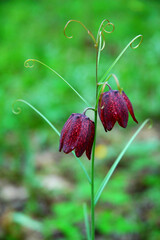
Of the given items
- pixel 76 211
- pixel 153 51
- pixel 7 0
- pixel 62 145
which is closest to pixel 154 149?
pixel 76 211

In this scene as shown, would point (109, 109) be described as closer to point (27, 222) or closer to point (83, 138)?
point (83, 138)

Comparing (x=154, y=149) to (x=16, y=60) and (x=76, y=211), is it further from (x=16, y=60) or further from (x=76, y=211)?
Result: (x=16, y=60)

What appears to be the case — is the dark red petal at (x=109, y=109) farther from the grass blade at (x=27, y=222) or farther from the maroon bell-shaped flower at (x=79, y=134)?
the grass blade at (x=27, y=222)

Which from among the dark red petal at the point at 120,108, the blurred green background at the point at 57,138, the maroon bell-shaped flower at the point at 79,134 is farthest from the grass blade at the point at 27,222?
the dark red petal at the point at 120,108

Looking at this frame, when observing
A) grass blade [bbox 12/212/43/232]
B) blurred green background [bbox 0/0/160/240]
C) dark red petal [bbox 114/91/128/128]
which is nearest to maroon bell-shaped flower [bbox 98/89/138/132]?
dark red petal [bbox 114/91/128/128]

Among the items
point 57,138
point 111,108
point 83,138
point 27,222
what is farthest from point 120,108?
point 57,138

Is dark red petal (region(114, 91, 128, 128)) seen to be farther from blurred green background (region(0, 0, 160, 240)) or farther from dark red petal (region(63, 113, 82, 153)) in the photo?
blurred green background (region(0, 0, 160, 240))
